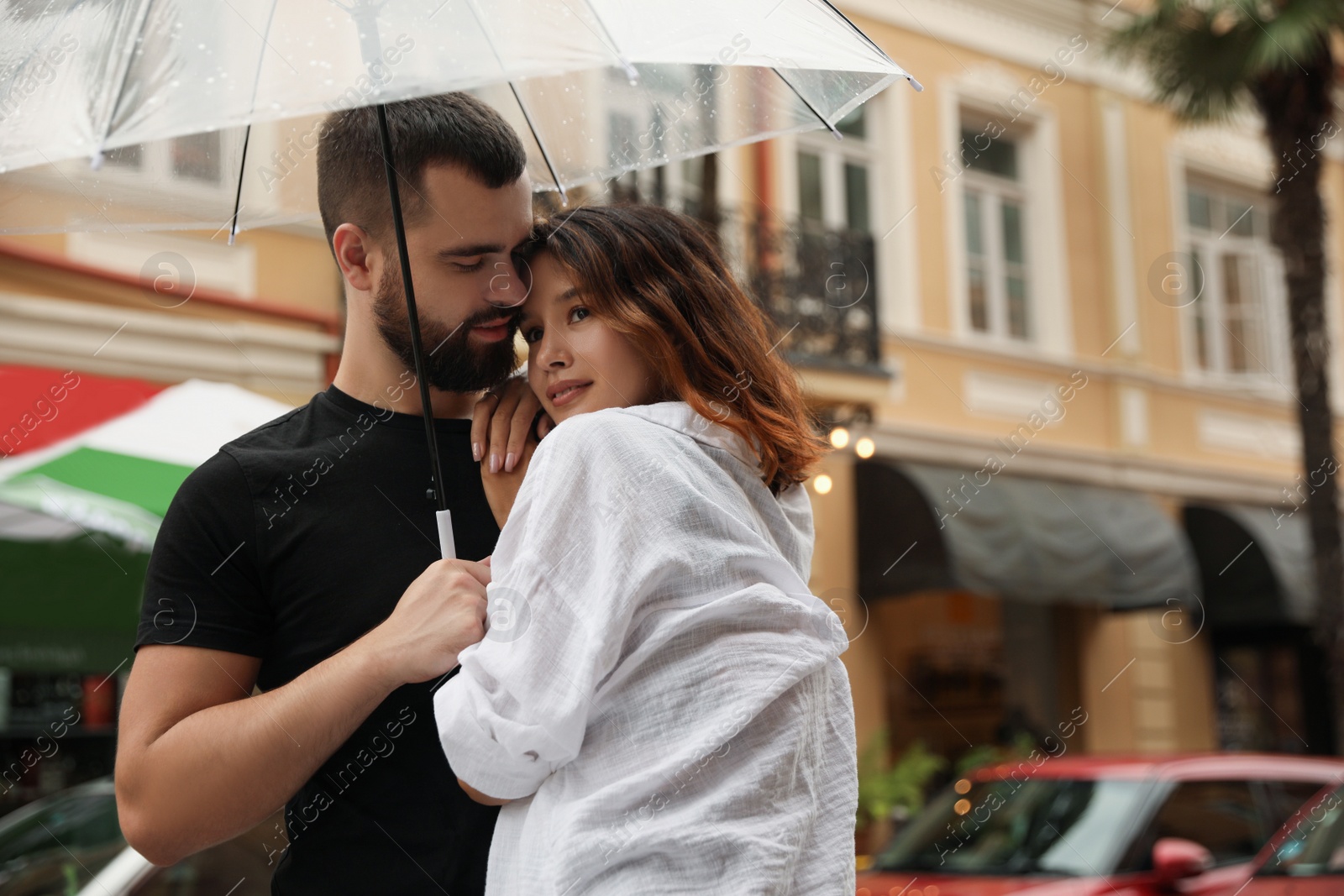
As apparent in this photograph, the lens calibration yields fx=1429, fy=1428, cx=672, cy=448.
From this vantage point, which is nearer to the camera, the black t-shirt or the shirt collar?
the shirt collar

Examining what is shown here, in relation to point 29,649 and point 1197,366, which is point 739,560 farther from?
point 1197,366

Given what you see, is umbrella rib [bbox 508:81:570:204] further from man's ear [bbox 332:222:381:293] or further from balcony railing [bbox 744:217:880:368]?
balcony railing [bbox 744:217:880:368]

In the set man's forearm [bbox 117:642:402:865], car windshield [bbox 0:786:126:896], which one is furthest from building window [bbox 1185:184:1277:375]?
man's forearm [bbox 117:642:402:865]

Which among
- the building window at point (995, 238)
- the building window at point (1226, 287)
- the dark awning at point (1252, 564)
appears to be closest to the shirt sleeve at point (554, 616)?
the building window at point (995, 238)

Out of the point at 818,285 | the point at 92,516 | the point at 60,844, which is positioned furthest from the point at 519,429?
the point at 818,285

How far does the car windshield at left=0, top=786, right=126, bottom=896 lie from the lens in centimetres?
448

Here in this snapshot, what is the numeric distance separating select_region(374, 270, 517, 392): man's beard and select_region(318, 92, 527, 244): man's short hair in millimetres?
114

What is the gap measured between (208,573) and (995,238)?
1357 cm

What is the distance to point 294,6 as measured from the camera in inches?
83.8

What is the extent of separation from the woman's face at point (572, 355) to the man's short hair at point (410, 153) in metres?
0.21

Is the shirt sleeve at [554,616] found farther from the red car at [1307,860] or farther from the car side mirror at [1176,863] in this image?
the red car at [1307,860]

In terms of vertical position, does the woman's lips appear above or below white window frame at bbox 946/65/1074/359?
below

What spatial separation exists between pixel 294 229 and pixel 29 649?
160 inches

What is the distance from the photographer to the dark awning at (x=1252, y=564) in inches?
564
